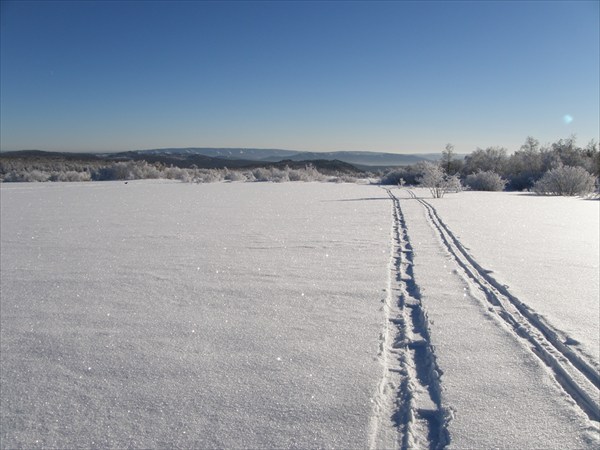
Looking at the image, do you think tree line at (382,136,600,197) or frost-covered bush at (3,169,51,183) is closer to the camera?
tree line at (382,136,600,197)

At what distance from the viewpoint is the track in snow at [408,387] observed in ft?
6.45

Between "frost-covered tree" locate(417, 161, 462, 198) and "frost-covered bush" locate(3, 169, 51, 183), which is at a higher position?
"frost-covered tree" locate(417, 161, 462, 198)

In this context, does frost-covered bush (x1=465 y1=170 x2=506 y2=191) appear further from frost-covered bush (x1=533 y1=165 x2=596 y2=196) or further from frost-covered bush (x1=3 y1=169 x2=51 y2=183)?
frost-covered bush (x1=3 y1=169 x2=51 y2=183)

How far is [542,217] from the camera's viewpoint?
9.95 meters

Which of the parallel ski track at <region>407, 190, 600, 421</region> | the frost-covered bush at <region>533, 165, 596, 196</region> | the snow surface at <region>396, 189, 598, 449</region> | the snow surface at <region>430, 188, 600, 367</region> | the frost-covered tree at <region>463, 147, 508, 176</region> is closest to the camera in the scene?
the snow surface at <region>396, 189, 598, 449</region>

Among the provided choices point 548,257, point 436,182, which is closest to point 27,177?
point 436,182

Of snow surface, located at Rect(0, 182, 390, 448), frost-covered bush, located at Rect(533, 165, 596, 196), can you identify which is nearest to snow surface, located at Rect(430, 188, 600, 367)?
snow surface, located at Rect(0, 182, 390, 448)

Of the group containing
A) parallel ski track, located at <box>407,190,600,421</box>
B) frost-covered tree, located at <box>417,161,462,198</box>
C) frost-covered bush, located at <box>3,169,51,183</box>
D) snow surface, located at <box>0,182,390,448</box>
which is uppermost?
frost-covered tree, located at <box>417,161,462,198</box>

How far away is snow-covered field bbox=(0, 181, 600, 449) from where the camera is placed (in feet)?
6.63

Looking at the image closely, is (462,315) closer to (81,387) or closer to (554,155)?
(81,387)

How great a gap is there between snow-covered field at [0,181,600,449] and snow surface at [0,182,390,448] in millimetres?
12

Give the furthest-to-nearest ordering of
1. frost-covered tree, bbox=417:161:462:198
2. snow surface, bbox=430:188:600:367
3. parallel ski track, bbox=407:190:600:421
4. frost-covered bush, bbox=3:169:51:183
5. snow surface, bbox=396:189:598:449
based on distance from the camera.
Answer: frost-covered bush, bbox=3:169:51:183 < frost-covered tree, bbox=417:161:462:198 < snow surface, bbox=430:188:600:367 < parallel ski track, bbox=407:190:600:421 < snow surface, bbox=396:189:598:449

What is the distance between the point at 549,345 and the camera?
286cm

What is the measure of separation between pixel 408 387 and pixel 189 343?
1.43 metres
